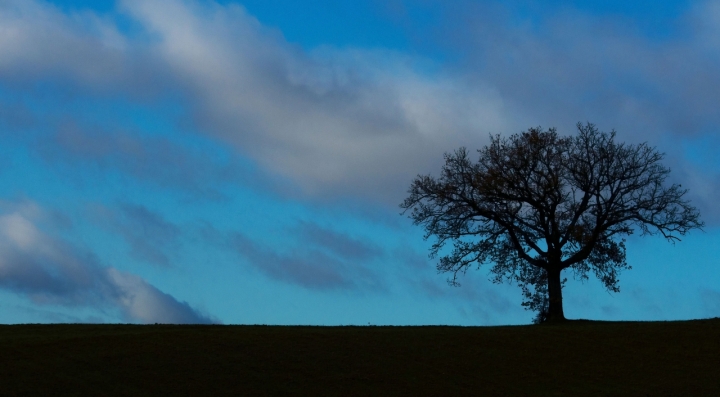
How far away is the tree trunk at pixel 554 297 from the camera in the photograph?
147 feet

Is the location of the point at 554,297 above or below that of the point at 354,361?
above

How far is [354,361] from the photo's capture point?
29797 millimetres

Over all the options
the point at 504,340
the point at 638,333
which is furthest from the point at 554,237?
the point at 504,340

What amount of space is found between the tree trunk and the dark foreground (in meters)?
6.94

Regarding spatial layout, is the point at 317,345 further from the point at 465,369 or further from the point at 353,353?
the point at 465,369

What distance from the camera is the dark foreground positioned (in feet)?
86.6

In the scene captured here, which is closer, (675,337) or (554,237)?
(675,337)

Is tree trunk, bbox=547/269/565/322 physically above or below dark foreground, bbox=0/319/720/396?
above

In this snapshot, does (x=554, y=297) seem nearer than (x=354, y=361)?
No

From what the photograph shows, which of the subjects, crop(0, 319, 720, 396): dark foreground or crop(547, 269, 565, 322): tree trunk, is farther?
crop(547, 269, 565, 322): tree trunk

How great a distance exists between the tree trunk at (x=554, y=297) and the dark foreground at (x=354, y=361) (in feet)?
22.8

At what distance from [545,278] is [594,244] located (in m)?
3.46

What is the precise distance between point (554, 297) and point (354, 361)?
18.6 m

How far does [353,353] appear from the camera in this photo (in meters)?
31.0
